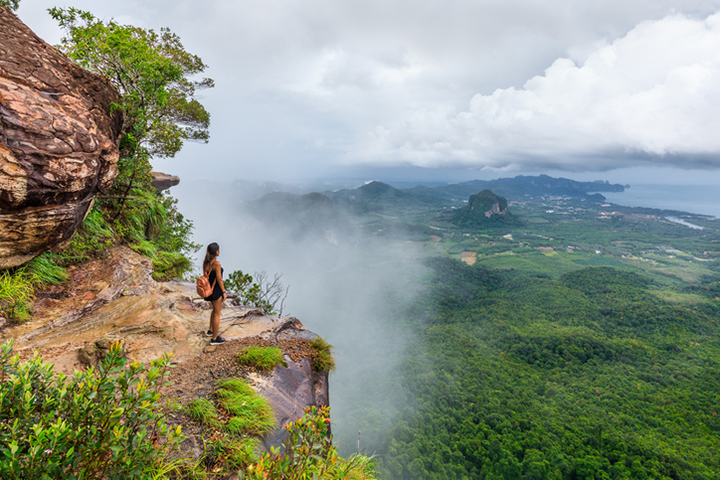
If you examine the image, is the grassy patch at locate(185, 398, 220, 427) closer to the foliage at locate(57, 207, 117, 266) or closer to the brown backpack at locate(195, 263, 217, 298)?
the brown backpack at locate(195, 263, 217, 298)

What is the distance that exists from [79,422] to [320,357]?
5335mm

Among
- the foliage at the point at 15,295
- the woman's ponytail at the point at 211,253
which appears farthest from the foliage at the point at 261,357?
the foliage at the point at 15,295

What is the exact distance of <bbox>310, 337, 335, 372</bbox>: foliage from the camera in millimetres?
7020

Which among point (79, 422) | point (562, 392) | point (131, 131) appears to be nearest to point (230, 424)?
point (79, 422)

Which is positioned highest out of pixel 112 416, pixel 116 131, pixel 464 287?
pixel 116 131

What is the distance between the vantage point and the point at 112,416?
2146 mm

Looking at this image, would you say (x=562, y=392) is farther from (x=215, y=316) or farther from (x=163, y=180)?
(x=163, y=180)

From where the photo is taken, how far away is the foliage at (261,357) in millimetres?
5898

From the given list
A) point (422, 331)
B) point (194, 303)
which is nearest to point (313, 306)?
point (422, 331)

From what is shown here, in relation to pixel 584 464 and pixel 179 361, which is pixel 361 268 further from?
pixel 179 361

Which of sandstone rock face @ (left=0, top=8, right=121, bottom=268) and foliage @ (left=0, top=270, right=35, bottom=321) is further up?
sandstone rock face @ (left=0, top=8, right=121, bottom=268)

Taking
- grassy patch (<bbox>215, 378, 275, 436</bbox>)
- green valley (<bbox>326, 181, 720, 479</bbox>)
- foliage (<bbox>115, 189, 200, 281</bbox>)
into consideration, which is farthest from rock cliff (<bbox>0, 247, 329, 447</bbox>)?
green valley (<bbox>326, 181, 720, 479</bbox>)

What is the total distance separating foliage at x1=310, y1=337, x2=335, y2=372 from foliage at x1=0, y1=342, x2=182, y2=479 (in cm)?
479

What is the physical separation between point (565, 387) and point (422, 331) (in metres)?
26.5
